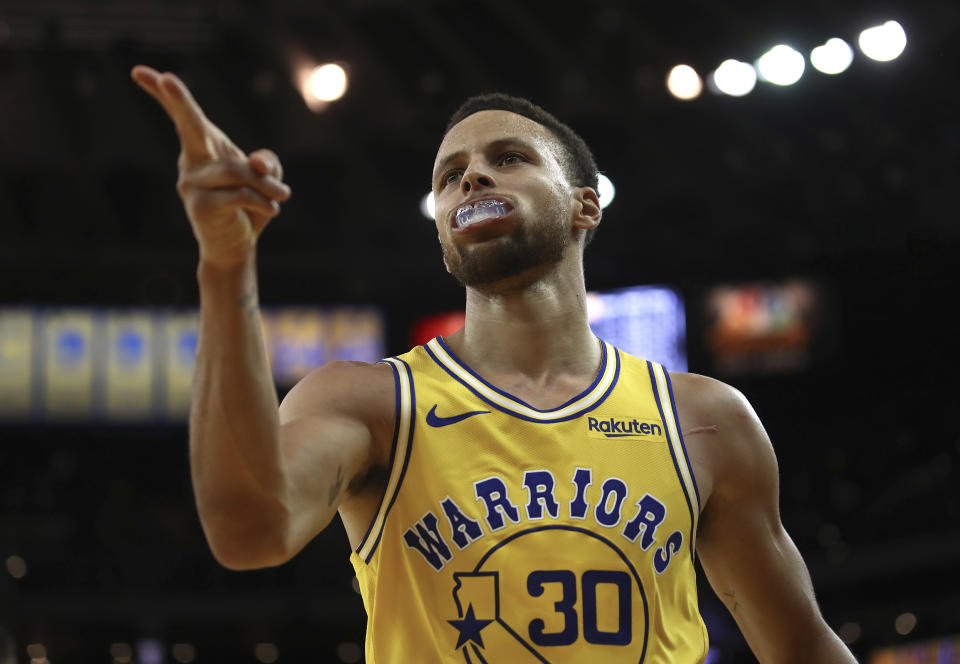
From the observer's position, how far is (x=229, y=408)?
5.45ft

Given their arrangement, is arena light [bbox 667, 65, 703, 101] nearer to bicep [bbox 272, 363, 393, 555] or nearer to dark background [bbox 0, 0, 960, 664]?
dark background [bbox 0, 0, 960, 664]

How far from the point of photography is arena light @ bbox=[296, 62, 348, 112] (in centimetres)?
1002

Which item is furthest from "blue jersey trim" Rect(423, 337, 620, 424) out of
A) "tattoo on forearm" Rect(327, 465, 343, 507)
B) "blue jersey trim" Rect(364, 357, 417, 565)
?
"tattoo on forearm" Rect(327, 465, 343, 507)

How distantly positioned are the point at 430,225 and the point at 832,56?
22.5 ft

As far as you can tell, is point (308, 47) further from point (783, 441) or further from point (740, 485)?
point (783, 441)

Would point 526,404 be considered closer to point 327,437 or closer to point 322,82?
point 327,437

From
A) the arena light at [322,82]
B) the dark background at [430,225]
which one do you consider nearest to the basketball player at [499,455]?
the dark background at [430,225]

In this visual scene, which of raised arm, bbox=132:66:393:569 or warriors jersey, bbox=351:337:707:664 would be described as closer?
raised arm, bbox=132:66:393:569

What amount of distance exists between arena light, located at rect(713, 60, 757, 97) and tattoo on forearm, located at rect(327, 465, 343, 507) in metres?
8.64

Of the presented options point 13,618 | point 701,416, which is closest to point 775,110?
point 701,416

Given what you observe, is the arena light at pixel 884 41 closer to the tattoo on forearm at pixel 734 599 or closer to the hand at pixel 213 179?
the tattoo on forearm at pixel 734 599

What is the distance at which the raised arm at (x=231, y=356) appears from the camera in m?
1.62

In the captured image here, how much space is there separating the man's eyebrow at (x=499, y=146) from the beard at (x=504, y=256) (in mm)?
220

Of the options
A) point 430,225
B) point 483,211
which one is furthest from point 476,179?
point 430,225
